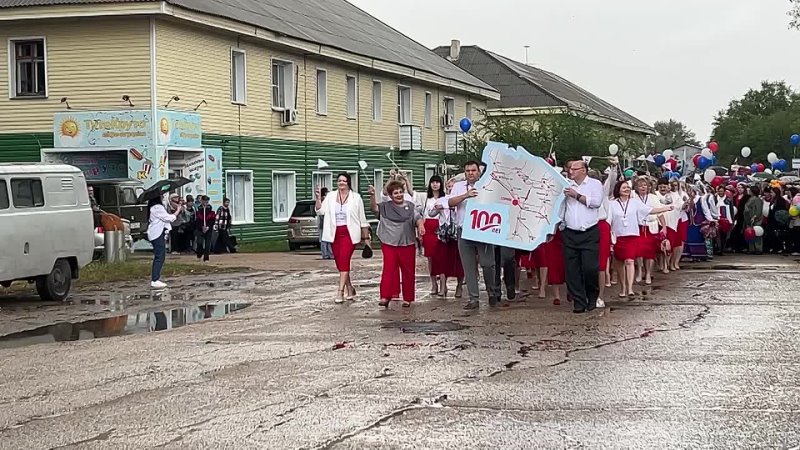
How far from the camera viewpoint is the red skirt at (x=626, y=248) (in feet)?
53.0

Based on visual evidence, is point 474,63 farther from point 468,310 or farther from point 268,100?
point 468,310

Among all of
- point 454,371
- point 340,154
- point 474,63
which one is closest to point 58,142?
point 340,154

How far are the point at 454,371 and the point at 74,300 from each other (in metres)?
9.44

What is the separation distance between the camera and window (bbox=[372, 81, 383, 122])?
43.4 meters

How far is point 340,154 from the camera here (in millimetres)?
40688

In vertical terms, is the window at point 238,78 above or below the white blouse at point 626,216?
above

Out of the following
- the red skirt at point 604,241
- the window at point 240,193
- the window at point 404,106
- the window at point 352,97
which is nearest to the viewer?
the red skirt at point 604,241

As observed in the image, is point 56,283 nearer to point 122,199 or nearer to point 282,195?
point 122,199

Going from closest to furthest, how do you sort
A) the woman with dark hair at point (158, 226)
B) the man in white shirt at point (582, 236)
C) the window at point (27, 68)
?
1. the man in white shirt at point (582, 236)
2. the woman with dark hair at point (158, 226)
3. the window at point (27, 68)

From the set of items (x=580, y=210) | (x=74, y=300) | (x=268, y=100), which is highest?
(x=268, y=100)

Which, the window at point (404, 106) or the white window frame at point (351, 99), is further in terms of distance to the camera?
the window at point (404, 106)

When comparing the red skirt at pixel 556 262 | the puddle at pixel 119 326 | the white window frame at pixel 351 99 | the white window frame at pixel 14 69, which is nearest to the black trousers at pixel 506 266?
the red skirt at pixel 556 262

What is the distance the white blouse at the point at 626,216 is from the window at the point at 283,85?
21158mm

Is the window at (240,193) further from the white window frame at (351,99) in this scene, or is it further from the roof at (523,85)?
the roof at (523,85)
